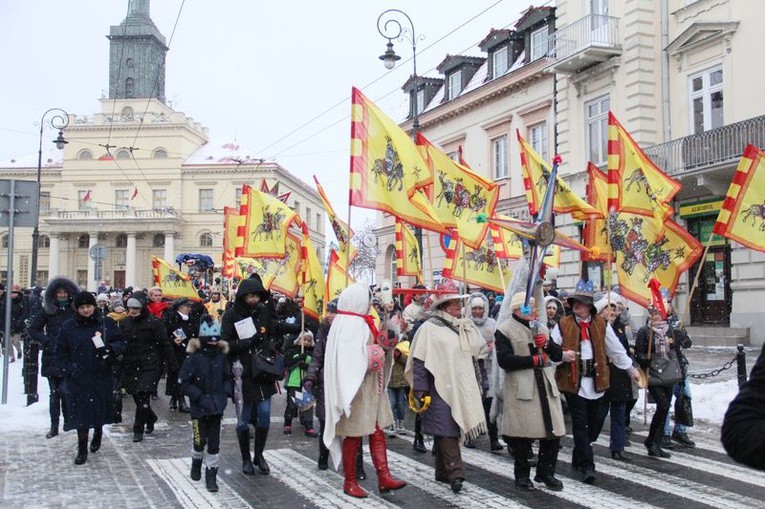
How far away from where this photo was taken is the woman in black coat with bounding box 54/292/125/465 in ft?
27.3

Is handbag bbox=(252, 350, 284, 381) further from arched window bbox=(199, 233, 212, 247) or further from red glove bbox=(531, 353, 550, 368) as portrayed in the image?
arched window bbox=(199, 233, 212, 247)

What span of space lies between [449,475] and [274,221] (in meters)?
8.07

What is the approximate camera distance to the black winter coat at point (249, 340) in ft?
25.3

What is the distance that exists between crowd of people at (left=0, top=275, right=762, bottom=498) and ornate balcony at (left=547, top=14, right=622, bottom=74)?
16.0 meters

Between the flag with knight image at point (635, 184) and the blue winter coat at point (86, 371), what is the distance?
670 cm

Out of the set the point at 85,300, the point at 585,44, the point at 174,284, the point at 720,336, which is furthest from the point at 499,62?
the point at 85,300

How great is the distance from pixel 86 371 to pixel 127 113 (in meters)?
73.5

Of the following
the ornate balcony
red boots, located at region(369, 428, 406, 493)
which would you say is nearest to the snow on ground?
red boots, located at region(369, 428, 406, 493)

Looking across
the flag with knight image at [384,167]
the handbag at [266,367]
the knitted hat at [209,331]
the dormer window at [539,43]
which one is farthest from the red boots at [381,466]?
the dormer window at [539,43]

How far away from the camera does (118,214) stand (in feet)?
248

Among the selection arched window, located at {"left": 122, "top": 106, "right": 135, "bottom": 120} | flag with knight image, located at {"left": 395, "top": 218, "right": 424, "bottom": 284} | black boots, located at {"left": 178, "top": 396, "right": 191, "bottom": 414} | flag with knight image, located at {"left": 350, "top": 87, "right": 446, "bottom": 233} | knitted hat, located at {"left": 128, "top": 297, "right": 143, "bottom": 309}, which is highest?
arched window, located at {"left": 122, "top": 106, "right": 135, "bottom": 120}

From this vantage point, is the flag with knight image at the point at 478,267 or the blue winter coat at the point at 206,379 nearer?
the blue winter coat at the point at 206,379

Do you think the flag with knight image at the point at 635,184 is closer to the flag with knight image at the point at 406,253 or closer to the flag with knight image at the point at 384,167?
the flag with knight image at the point at 384,167

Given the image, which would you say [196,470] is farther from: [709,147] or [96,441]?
[709,147]
